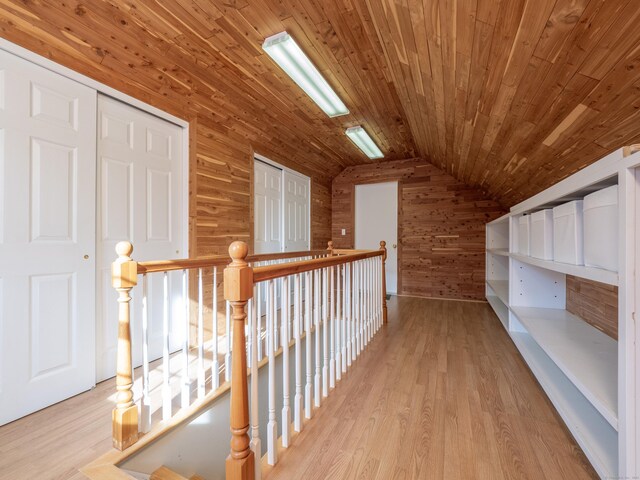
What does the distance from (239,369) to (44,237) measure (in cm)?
164

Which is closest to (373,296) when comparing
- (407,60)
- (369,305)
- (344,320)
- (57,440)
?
(369,305)

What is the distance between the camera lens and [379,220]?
553 centimetres

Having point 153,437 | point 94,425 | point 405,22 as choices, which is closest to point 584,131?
point 405,22

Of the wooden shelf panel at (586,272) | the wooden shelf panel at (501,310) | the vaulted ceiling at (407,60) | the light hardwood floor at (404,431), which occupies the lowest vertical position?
the light hardwood floor at (404,431)

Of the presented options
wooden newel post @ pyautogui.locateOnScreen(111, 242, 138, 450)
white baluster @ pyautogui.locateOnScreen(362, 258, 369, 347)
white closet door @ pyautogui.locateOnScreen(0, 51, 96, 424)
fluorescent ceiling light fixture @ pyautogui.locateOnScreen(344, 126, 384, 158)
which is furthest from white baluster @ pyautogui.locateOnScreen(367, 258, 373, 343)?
white closet door @ pyautogui.locateOnScreen(0, 51, 96, 424)

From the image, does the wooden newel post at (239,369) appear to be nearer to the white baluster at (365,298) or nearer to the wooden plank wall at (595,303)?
the white baluster at (365,298)

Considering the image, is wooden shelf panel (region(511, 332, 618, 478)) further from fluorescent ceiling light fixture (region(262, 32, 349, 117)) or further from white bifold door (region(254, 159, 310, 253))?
white bifold door (region(254, 159, 310, 253))

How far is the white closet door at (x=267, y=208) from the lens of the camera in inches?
145

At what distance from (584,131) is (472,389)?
174cm

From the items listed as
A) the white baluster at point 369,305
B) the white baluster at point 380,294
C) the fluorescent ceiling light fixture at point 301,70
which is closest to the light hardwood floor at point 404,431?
the white baluster at point 369,305

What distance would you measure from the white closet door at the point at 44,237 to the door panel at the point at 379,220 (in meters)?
4.42

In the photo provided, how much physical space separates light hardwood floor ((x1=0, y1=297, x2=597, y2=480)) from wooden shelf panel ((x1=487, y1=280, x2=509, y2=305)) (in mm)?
947

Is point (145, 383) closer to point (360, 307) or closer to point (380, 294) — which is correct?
point (360, 307)

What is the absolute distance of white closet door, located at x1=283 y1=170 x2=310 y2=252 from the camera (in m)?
4.37
